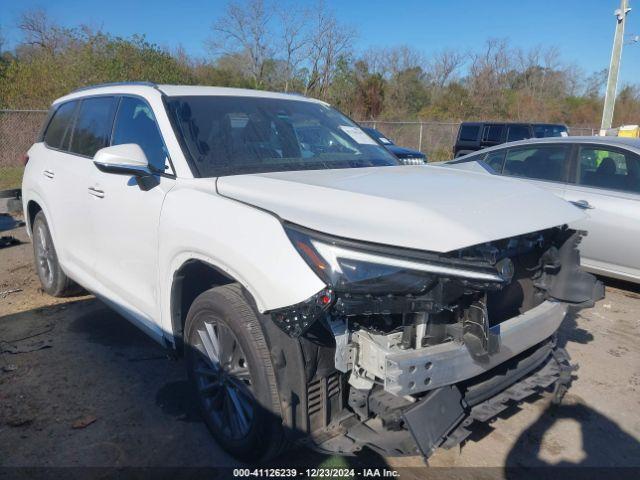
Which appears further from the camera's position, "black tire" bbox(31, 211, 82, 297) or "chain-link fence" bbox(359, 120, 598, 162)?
"chain-link fence" bbox(359, 120, 598, 162)

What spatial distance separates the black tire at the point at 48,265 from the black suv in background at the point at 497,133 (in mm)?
14666

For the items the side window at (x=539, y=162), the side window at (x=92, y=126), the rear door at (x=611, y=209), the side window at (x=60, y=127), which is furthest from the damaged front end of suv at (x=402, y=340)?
the side window at (x=539, y=162)

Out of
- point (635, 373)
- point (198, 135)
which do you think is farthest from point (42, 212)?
point (635, 373)

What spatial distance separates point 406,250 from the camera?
7.11ft

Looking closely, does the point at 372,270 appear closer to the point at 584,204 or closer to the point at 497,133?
the point at 584,204

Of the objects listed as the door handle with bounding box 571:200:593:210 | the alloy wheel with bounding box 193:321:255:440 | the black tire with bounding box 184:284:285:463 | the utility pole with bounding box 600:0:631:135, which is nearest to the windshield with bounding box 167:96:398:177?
the black tire with bounding box 184:284:285:463

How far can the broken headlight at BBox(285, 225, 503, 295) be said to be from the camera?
2.11 m

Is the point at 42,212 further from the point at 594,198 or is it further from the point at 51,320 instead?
the point at 594,198

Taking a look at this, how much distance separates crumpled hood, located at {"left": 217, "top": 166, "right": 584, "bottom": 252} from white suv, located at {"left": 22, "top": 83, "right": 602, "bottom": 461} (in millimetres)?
10

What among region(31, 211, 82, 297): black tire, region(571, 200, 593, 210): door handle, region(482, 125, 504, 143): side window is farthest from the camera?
region(482, 125, 504, 143): side window

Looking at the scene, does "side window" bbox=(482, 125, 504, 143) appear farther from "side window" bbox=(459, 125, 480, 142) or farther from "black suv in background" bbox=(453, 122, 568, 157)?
"side window" bbox=(459, 125, 480, 142)

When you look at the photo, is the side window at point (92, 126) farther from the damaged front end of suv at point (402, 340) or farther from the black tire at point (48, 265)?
the damaged front end of suv at point (402, 340)

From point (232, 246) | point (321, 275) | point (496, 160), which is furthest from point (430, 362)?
point (496, 160)

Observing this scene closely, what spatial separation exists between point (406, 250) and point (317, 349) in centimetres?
62
